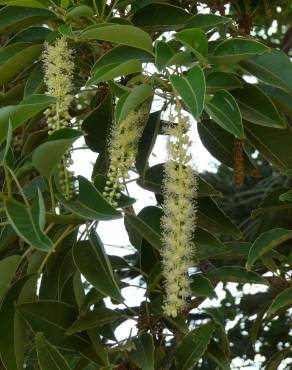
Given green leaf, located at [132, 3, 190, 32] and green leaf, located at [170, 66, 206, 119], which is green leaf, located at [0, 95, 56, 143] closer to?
green leaf, located at [170, 66, 206, 119]

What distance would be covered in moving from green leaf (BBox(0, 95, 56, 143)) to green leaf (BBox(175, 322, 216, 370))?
54 centimetres

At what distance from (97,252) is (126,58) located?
0.34 metres

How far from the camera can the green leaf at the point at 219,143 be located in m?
1.66

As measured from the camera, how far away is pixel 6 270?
1431 millimetres

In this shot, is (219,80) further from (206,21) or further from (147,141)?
(147,141)

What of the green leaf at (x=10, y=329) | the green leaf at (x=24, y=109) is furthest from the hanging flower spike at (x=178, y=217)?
the green leaf at (x=10, y=329)

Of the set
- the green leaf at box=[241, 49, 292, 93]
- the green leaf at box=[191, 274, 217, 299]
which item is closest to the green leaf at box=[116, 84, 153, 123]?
the green leaf at box=[241, 49, 292, 93]

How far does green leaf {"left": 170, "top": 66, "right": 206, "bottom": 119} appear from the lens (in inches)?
43.9

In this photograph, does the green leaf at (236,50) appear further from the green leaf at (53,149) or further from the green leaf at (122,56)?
the green leaf at (53,149)

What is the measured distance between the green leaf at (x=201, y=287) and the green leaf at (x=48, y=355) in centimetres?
26

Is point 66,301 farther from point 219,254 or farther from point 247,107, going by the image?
point 247,107

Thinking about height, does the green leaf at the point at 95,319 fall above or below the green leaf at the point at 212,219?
below

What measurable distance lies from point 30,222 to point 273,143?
602mm

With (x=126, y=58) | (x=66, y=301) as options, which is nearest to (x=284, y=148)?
(x=126, y=58)
